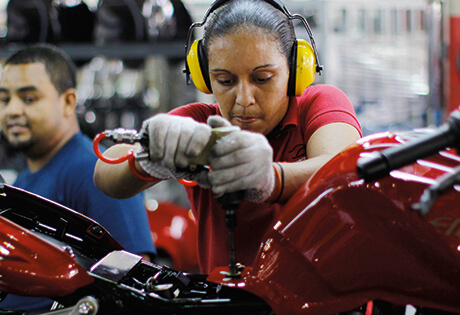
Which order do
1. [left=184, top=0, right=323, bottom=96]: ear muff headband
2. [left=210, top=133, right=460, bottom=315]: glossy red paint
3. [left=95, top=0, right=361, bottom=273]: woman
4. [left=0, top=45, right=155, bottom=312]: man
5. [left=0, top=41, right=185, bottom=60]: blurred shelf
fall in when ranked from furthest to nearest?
1. [left=0, top=41, right=185, bottom=60]: blurred shelf
2. [left=0, top=45, right=155, bottom=312]: man
3. [left=184, top=0, right=323, bottom=96]: ear muff headband
4. [left=95, top=0, right=361, bottom=273]: woman
5. [left=210, top=133, right=460, bottom=315]: glossy red paint

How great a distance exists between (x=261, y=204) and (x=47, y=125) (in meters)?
1.50

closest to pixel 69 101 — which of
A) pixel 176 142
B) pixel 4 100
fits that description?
pixel 4 100

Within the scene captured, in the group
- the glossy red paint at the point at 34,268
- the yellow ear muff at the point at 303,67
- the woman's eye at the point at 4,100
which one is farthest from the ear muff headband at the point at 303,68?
the woman's eye at the point at 4,100

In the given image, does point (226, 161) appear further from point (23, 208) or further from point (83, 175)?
point (83, 175)

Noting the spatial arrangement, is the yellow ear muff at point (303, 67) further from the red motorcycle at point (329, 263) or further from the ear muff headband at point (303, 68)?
the red motorcycle at point (329, 263)

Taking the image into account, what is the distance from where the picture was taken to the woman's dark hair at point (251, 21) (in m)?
1.21

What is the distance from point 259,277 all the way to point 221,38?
605 mm

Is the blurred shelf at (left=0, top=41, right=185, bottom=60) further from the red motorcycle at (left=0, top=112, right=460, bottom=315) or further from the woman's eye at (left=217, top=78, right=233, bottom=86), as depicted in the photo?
the red motorcycle at (left=0, top=112, right=460, bottom=315)

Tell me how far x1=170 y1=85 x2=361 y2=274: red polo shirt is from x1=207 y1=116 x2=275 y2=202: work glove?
0.36 metres

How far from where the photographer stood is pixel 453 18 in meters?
3.81

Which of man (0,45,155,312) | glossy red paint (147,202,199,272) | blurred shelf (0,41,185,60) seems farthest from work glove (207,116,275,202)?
glossy red paint (147,202,199,272)

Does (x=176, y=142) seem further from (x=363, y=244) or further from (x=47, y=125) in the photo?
(x=47, y=125)

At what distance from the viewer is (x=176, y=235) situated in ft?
12.7

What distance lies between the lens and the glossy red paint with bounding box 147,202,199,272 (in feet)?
12.7
